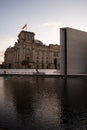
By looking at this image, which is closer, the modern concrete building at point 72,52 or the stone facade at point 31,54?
the modern concrete building at point 72,52

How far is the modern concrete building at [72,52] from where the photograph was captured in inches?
1565

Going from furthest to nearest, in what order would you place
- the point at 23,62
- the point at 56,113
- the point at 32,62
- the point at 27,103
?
1. the point at 32,62
2. the point at 23,62
3. the point at 27,103
4. the point at 56,113

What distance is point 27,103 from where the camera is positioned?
970cm

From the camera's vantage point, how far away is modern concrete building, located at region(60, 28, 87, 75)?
3975cm

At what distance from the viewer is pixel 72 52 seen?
133 ft

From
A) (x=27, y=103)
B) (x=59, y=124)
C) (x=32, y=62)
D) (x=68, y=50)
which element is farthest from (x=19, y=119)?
(x=32, y=62)

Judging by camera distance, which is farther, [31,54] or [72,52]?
[31,54]

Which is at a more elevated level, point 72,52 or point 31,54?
point 31,54

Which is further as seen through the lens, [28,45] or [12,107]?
[28,45]

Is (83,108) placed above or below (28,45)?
below

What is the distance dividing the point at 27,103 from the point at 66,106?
2388 millimetres

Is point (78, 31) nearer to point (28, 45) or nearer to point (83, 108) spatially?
point (83, 108)

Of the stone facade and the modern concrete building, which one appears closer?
the modern concrete building

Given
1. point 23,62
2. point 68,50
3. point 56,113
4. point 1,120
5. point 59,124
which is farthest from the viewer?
point 23,62
